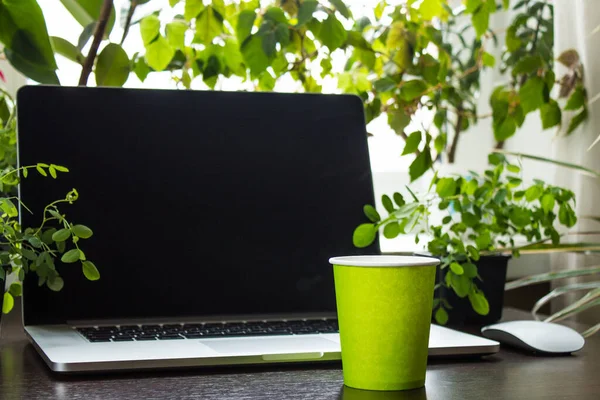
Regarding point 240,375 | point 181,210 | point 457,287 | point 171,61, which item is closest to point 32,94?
point 181,210

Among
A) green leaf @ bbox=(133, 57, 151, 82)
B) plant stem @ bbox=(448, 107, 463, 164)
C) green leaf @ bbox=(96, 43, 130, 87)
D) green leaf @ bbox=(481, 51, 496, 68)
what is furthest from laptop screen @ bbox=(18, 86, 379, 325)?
plant stem @ bbox=(448, 107, 463, 164)

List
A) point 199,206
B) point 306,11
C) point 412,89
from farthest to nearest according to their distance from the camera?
point 412,89 → point 306,11 → point 199,206

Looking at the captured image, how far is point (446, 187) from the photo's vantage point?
2.91 ft

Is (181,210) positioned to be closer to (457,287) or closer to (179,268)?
(179,268)

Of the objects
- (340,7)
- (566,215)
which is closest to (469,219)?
(566,215)

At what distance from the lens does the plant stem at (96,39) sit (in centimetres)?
92

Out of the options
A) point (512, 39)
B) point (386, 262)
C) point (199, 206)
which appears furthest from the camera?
point (512, 39)

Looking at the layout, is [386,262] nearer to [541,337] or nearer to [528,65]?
[541,337]

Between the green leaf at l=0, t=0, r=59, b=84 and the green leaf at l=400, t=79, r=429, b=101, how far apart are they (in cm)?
49

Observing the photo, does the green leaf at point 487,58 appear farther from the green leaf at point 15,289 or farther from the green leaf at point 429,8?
the green leaf at point 15,289

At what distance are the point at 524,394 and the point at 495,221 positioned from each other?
0.40 metres

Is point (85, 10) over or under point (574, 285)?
over

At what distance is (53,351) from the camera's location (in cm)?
62

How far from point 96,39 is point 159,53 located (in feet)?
0.36
